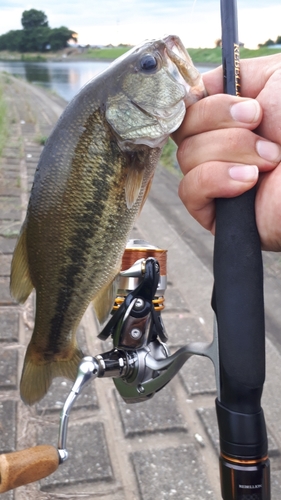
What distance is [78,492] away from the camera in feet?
7.62

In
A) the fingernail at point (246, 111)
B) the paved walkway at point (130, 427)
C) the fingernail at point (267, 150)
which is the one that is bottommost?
the paved walkway at point (130, 427)

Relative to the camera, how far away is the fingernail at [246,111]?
4.46 ft

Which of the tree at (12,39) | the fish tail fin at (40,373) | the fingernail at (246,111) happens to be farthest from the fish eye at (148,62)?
the tree at (12,39)

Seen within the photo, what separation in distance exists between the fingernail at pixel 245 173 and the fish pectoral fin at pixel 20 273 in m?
0.62

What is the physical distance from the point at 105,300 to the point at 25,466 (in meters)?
0.57

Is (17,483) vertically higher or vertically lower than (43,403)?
higher

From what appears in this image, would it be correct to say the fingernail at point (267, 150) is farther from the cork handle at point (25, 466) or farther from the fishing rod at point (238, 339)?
the cork handle at point (25, 466)

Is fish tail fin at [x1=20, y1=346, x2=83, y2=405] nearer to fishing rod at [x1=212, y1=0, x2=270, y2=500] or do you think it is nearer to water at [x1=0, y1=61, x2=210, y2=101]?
fishing rod at [x1=212, y1=0, x2=270, y2=500]

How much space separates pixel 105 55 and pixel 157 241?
4782 centimetres

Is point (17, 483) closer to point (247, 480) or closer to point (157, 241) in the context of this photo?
point (247, 480)

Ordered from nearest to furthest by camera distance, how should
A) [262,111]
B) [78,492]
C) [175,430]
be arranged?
1. [262,111]
2. [78,492]
3. [175,430]

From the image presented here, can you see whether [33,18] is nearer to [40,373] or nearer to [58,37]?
[58,37]

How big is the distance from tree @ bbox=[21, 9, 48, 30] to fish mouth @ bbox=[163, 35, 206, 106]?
4533cm

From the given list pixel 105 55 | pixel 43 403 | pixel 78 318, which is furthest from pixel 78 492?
pixel 105 55
